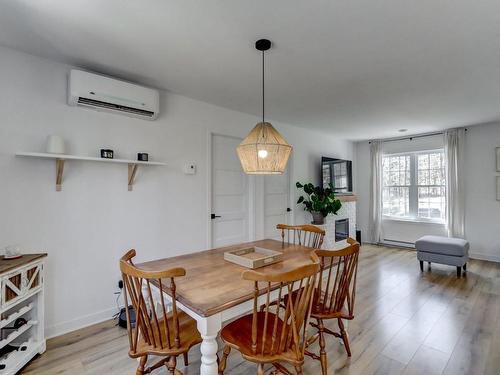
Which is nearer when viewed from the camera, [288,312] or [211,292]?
[288,312]

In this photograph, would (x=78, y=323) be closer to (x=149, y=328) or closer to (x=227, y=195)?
(x=149, y=328)

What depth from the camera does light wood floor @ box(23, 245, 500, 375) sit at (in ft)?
6.10

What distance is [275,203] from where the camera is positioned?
4.39m

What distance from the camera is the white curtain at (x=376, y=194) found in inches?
230

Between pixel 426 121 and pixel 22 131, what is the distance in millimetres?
5402

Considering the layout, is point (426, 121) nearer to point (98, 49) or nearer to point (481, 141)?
point (481, 141)

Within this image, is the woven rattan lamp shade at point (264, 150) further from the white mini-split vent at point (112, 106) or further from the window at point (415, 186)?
the window at point (415, 186)

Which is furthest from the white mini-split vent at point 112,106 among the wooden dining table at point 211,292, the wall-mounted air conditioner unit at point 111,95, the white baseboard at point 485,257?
the white baseboard at point 485,257

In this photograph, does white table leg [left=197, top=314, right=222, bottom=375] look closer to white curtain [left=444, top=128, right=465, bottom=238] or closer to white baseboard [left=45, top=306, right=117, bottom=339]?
white baseboard [left=45, top=306, right=117, bottom=339]

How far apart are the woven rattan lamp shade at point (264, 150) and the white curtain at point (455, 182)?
467cm

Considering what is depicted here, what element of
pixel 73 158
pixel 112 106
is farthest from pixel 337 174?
pixel 73 158

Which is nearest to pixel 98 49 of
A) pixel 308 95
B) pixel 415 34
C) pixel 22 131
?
pixel 22 131

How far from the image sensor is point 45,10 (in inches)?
64.4

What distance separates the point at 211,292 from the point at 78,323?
5.98ft
